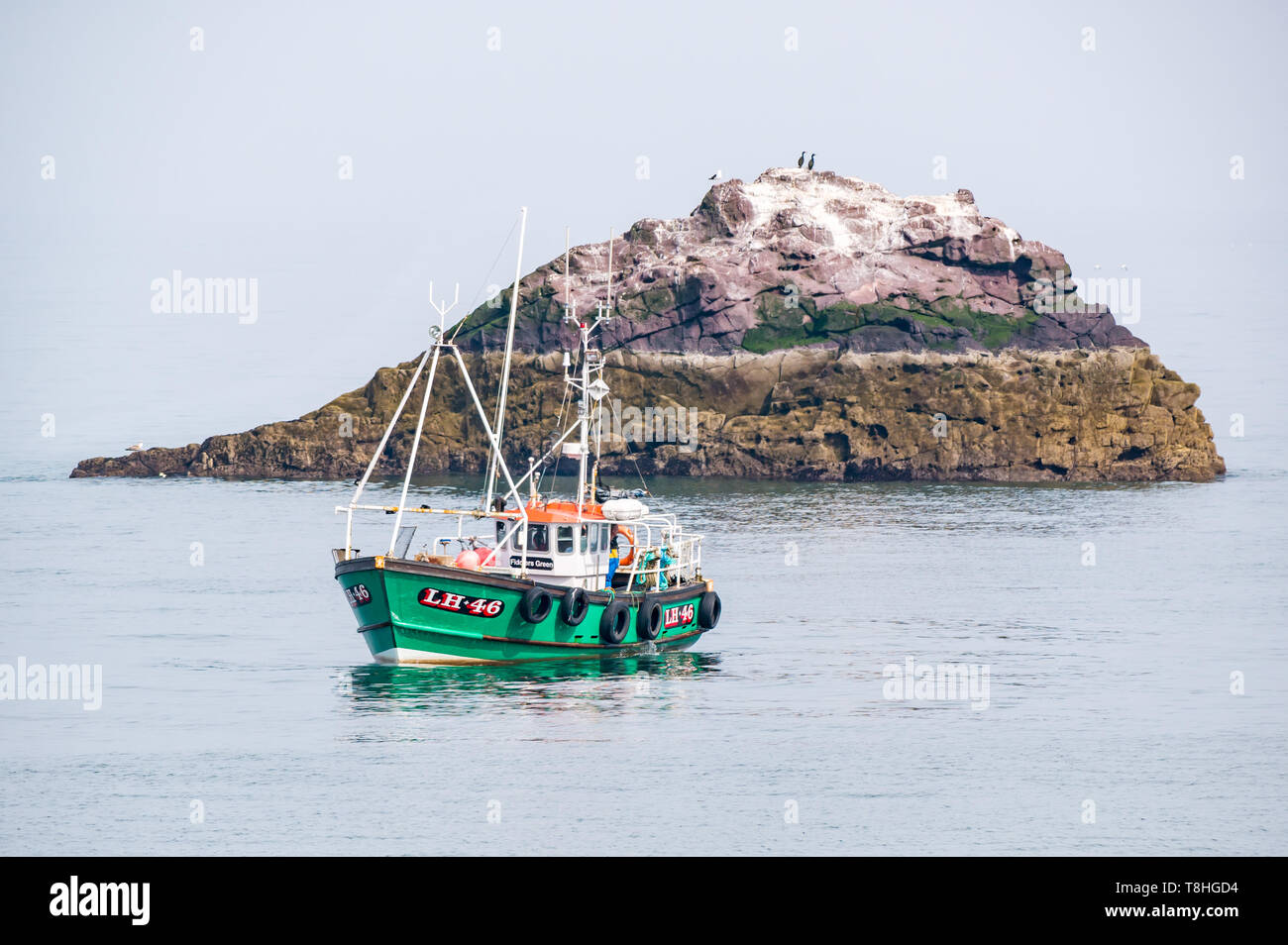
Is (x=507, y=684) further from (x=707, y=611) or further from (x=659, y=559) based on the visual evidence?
(x=707, y=611)

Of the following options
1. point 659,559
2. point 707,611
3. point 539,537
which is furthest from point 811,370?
point 539,537

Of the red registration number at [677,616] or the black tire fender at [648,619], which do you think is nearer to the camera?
the black tire fender at [648,619]

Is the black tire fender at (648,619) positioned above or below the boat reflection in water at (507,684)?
above

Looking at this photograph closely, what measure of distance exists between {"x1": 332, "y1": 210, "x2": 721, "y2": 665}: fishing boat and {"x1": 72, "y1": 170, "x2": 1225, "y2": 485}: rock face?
81.2 metres

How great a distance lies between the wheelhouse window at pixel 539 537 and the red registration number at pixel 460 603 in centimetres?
253

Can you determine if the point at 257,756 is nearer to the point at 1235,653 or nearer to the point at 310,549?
the point at 1235,653

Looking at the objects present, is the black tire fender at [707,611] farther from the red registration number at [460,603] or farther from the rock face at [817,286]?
the rock face at [817,286]

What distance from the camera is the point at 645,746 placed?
121 ft

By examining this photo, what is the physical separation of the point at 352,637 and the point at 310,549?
2839cm

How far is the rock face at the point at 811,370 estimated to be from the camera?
13325 cm

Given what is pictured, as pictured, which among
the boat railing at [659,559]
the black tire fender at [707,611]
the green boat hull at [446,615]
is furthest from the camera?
the black tire fender at [707,611]

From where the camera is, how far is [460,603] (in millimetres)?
41469

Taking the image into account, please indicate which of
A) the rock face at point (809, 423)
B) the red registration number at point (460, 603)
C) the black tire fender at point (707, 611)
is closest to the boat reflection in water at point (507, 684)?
the red registration number at point (460, 603)
